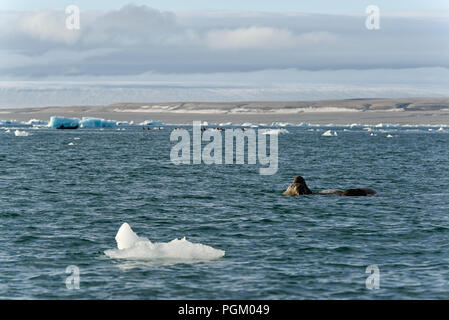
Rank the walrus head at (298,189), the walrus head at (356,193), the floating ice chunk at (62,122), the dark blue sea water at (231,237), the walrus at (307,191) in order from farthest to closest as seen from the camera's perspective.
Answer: the floating ice chunk at (62,122) → the walrus head at (298,189) → the walrus at (307,191) → the walrus head at (356,193) → the dark blue sea water at (231,237)

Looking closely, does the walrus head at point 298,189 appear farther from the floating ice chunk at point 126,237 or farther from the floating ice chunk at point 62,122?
the floating ice chunk at point 62,122

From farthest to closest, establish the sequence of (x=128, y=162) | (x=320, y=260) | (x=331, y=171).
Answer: (x=128, y=162) → (x=331, y=171) → (x=320, y=260)

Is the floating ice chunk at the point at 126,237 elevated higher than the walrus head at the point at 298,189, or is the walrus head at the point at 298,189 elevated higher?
the floating ice chunk at the point at 126,237

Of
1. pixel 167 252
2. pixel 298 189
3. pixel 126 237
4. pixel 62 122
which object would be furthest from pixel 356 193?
pixel 62 122

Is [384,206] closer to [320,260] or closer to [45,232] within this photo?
[320,260]

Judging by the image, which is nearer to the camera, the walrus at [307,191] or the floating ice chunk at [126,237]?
the floating ice chunk at [126,237]

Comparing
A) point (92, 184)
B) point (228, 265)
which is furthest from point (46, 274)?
point (92, 184)

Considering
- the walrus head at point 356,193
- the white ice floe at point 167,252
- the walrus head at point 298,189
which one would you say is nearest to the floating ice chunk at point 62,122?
the walrus head at point 298,189

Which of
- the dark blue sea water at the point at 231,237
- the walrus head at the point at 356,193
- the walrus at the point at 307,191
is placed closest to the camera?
A: the dark blue sea water at the point at 231,237

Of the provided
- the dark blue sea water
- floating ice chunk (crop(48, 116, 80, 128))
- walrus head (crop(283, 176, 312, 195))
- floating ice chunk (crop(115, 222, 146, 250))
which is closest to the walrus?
walrus head (crop(283, 176, 312, 195))

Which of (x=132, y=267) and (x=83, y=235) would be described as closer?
(x=132, y=267)

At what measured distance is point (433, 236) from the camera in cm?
1988

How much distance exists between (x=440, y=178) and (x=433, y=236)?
2308cm

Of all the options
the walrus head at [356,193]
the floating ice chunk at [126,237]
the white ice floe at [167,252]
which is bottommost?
the walrus head at [356,193]
